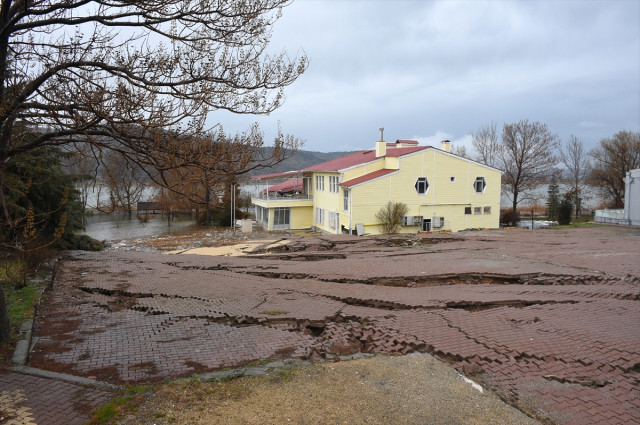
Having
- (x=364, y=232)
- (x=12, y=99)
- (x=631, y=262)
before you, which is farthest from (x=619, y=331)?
(x=364, y=232)

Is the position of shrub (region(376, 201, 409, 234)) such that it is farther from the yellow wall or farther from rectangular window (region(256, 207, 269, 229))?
rectangular window (region(256, 207, 269, 229))

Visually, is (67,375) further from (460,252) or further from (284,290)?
(460,252)

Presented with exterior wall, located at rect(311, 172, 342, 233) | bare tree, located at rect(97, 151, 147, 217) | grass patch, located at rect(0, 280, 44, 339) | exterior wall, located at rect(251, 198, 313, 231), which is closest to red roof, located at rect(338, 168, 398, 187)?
exterior wall, located at rect(311, 172, 342, 233)

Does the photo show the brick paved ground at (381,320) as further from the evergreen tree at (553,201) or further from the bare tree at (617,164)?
the bare tree at (617,164)

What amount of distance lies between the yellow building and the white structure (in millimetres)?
9032

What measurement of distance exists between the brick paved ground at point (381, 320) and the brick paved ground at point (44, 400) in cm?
50

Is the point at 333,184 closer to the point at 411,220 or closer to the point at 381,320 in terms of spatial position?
the point at 411,220

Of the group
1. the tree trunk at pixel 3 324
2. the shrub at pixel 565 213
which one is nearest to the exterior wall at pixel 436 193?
the shrub at pixel 565 213

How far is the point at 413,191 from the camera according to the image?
1366 inches

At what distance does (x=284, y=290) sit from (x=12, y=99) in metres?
7.01

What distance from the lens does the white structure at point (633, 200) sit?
31.5m

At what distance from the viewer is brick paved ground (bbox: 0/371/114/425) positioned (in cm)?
497

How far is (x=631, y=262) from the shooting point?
1523 centimetres

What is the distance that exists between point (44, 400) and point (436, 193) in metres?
32.7
